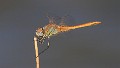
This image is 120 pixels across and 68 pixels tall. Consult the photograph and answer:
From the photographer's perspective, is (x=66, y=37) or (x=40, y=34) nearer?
(x=40, y=34)

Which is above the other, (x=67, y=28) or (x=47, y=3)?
(x=47, y=3)

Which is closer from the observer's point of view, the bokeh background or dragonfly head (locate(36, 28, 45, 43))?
dragonfly head (locate(36, 28, 45, 43))

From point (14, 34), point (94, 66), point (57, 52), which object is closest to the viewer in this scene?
point (94, 66)

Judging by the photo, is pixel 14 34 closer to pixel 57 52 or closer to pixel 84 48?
pixel 57 52

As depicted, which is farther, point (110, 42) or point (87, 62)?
point (110, 42)

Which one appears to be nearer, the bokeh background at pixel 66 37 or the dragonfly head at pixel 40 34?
the dragonfly head at pixel 40 34

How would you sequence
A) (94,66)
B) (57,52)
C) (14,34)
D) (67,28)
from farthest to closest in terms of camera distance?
(14,34)
(57,52)
(94,66)
(67,28)

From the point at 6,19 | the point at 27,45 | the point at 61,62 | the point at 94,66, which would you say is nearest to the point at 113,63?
the point at 94,66

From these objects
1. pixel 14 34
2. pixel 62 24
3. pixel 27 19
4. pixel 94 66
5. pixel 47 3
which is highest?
pixel 47 3
